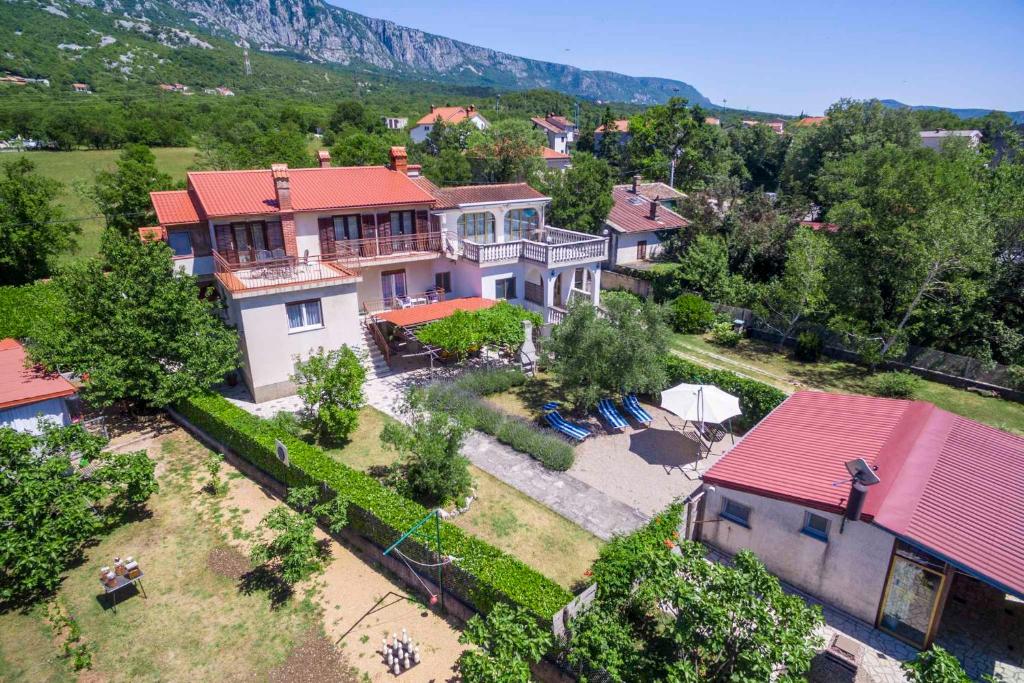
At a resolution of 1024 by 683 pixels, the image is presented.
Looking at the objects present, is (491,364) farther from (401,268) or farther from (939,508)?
(939,508)

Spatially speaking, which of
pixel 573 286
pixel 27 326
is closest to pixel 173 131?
pixel 27 326

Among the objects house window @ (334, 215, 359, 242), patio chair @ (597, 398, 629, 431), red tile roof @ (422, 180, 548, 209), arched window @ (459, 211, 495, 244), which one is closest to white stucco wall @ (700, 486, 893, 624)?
patio chair @ (597, 398, 629, 431)

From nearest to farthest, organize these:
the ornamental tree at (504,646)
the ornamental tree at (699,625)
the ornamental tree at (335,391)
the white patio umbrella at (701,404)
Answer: the ornamental tree at (699,625)
the ornamental tree at (504,646)
the white patio umbrella at (701,404)
the ornamental tree at (335,391)

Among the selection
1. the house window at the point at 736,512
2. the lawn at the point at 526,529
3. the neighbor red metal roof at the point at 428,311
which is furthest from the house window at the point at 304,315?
the house window at the point at 736,512

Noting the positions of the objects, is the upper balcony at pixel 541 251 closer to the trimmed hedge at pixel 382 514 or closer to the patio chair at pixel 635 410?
the patio chair at pixel 635 410

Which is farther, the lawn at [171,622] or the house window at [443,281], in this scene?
the house window at [443,281]

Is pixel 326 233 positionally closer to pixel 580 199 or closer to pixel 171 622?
pixel 171 622

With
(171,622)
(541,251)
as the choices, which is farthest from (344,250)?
(171,622)
